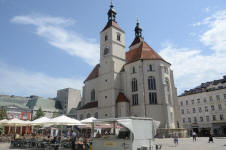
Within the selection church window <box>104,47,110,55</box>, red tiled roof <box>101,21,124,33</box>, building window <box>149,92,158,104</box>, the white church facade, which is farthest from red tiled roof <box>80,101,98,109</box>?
red tiled roof <box>101,21,124,33</box>

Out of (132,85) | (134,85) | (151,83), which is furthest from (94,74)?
(151,83)

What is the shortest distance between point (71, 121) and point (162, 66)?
23582 mm

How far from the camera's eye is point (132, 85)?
3688 centimetres

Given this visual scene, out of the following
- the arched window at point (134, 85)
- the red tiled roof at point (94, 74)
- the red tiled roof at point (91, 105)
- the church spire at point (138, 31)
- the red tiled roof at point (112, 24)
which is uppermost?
the church spire at point (138, 31)

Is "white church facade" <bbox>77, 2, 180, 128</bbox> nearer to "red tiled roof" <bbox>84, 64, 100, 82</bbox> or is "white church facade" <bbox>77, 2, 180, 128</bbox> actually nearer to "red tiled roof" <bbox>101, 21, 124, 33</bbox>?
"red tiled roof" <bbox>101, 21, 124, 33</bbox>

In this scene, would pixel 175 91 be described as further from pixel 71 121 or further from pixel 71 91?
pixel 71 91

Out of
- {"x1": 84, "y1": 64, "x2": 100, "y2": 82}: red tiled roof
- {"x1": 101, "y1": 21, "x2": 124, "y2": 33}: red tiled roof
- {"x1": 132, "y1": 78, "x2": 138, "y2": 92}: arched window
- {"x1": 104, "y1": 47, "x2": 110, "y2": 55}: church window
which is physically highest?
{"x1": 101, "y1": 21, "x2": 124, "y2": 33}: red tiled roof

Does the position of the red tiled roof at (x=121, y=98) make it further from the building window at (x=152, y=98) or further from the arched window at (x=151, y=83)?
the arched window at (x=151, y=83)

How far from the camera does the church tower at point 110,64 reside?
123ft

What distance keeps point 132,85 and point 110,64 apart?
6986 millimetres

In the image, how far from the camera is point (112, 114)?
3584 cm

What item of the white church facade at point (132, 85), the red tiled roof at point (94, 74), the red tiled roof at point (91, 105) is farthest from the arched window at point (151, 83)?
the red tiled roof at point (94, 74)

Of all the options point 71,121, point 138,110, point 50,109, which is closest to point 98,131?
point 71,121

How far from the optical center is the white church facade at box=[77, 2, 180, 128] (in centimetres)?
3353
